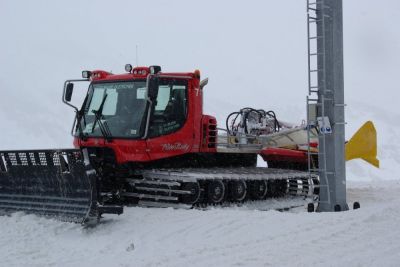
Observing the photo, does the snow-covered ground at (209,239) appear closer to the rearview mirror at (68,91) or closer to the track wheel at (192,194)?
the track wheel at (192,194)

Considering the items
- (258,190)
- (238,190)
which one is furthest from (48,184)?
(258,190)

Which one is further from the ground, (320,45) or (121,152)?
(320,45)

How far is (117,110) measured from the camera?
11297 millimetres

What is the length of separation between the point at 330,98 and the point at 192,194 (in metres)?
3.00

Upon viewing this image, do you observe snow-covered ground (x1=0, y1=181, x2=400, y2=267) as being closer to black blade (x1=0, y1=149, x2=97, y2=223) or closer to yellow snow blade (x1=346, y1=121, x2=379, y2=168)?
black blade (x1=0, y1=149, x2=97, y2=223)

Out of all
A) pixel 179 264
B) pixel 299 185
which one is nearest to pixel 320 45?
pixel 299 185

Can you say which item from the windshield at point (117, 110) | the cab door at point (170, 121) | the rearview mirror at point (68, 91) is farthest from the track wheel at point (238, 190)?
the rearview mirror at point (68, 91)

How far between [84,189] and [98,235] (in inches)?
39.5

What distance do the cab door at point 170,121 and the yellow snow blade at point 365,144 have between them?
11.7 feet

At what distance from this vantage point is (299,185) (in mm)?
14688

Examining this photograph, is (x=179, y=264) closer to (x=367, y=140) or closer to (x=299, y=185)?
(x=367, y=140)

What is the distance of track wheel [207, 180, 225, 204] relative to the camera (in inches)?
441

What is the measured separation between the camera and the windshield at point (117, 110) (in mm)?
10984

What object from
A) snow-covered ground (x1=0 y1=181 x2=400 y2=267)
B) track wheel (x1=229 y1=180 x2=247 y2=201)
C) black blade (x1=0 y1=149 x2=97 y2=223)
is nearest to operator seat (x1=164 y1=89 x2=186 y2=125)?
track wheel (x1=229 y1=180 x2=247 y2=201)
